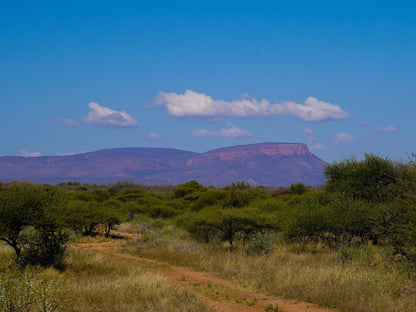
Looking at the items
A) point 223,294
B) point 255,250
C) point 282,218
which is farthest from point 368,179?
point 223,294

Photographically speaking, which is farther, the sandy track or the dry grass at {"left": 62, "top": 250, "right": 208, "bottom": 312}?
the sandy track

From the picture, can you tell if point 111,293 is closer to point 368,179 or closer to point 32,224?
point 32,224

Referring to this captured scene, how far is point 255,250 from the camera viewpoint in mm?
18422

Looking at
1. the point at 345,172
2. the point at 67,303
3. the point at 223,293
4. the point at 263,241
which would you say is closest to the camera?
the point at 67,303

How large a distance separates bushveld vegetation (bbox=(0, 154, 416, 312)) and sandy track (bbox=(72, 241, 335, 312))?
18.5 inches

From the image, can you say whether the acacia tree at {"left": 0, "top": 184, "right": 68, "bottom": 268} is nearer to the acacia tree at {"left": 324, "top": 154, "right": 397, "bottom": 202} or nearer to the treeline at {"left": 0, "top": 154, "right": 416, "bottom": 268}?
the treeline at {"left": 0, "top": 154, "right": 416, "bottom": 268}

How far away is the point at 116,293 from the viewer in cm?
1058

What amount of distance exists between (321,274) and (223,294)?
121 inches

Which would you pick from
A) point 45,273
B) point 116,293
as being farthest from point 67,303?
point 45,273

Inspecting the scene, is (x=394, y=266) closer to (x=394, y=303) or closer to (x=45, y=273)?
(x=394, y=303)

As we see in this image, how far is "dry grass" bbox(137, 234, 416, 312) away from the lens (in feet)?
33.9

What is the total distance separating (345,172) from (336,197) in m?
4.80

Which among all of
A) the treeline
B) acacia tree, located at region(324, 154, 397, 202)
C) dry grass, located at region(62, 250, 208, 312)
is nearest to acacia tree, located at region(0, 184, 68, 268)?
the treeline

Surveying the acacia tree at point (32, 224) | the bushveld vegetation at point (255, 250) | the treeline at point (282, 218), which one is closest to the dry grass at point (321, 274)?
the bushveld vegetation at point (255, 250)
